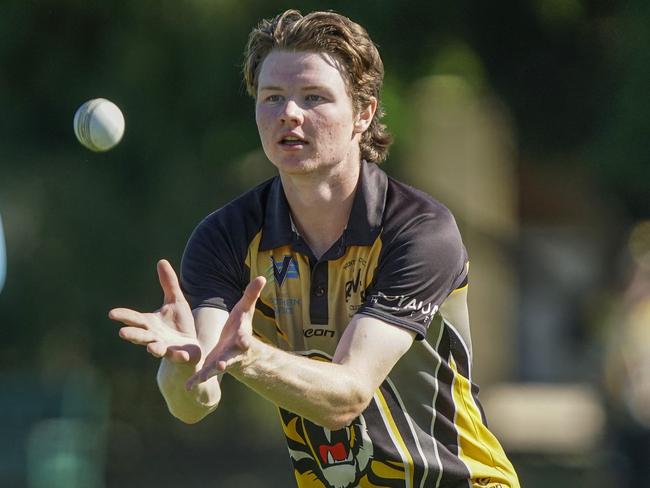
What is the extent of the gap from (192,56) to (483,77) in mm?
2612

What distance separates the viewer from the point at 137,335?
447cm

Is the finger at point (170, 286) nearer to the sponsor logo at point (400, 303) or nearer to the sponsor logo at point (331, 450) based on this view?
the sponsor logo at point (400, 303)

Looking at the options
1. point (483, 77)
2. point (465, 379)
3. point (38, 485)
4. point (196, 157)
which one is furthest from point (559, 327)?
point (465, 379)

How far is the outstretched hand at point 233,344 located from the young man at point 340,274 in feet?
2.22

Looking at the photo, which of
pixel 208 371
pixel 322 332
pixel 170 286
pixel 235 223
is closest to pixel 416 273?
pixel 322 332

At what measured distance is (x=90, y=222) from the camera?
1358 centimetres

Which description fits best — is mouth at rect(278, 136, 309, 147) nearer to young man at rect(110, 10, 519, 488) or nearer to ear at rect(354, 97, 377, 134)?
young man at rect(110, 10, 519, 488)

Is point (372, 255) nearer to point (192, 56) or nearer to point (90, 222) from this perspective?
point (192, 56)

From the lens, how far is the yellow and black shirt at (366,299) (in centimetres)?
532

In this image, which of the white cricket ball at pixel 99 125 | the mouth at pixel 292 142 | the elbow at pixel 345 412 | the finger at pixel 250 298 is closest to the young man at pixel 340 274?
the mouth at pixel 292 142

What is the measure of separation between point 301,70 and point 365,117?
45 cm

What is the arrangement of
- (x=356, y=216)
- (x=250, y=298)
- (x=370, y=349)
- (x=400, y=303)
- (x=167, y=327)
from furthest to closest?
1. (x=356, y=216)
2. (x=400, y=303)
3. (x=370, y=349)
4. (x=167, y=327)
5. (x=250, y=298)

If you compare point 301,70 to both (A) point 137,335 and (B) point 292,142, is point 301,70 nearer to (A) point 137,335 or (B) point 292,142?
(B) point 292,142

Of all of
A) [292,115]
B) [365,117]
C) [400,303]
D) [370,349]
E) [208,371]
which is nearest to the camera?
[208,371]
